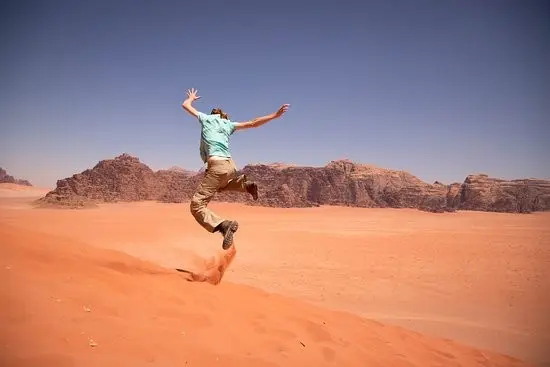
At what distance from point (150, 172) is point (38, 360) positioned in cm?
4432

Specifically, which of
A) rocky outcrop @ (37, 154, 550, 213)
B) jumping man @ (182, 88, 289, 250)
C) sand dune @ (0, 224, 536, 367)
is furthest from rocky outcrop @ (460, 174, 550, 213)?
jumping man @ (182, 88, 289, 250)

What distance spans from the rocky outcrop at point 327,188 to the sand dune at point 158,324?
37595 mm

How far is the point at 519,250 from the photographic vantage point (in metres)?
13.5

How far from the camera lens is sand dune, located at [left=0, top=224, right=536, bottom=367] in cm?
232

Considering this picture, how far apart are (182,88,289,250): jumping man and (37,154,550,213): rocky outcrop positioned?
122ft

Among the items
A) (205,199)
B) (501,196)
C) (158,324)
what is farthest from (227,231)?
(501,196)

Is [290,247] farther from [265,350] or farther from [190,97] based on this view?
[265,350]

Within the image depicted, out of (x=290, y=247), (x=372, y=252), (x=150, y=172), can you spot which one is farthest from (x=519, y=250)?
(x=150, y=172)

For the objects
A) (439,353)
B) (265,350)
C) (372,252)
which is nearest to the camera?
(265,350)

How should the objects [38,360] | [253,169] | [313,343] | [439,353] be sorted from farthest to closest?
[253,169] → [439,353] → [313,343] → [38,360]

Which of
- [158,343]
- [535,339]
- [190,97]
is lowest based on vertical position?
[535,339]

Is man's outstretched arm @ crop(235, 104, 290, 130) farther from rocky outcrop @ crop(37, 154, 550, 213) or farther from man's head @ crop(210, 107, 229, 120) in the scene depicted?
rocky outcrop @ crop(37, 154, 550, 213)

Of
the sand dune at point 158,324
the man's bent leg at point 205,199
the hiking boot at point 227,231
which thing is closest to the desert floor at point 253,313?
the sand dune at point 158,324

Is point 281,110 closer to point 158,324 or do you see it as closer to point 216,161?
point 216,161
